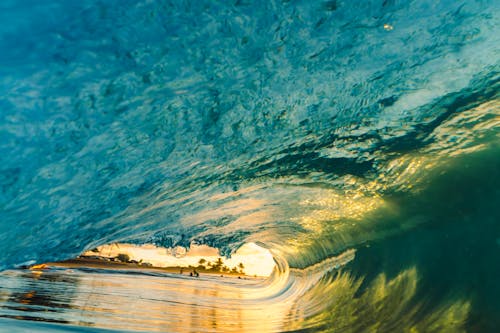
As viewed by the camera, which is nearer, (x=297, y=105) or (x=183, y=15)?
(x=183, y=15)

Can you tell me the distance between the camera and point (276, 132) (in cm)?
602

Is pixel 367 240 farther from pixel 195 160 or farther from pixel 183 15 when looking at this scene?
pixel 183 15

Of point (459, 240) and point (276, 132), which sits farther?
point (459, 240)

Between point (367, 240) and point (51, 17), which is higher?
point (367, 240)

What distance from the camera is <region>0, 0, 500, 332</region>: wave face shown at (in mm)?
3562

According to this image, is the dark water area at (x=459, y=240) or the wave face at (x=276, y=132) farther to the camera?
the dark water area at (x=459, y=240)

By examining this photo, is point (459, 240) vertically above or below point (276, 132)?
below

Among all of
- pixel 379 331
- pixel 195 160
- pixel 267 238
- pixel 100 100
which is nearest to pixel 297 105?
pixel 195 160

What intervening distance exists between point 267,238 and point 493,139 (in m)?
10.4

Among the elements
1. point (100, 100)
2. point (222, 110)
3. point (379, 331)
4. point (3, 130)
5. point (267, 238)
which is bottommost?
point (379, 331)

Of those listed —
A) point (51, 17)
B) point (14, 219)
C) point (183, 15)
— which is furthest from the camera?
point (14, 219)

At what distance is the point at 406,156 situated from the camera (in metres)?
7.16

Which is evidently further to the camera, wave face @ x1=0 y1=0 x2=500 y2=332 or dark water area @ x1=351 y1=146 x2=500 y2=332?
dark water area @ x1=351 y1=146 x2=500 y2=332

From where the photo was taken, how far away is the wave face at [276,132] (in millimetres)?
3562
